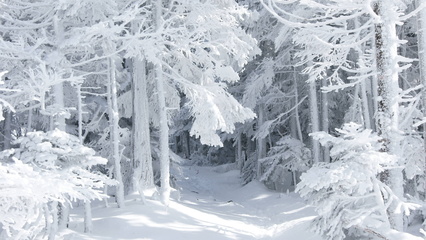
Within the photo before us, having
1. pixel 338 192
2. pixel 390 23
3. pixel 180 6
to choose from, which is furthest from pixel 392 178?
pixel 180 6

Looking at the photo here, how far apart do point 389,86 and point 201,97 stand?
24.4 feet

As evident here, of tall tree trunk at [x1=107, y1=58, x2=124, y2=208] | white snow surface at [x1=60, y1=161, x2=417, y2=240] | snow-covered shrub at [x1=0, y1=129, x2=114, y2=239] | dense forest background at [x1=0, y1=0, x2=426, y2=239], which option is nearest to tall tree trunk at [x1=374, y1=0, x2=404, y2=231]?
dense forest background at [x1=0, y1=0, x2=426, y2=239]

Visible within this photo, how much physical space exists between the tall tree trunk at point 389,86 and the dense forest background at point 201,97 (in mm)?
19

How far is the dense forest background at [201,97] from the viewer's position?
6.36m

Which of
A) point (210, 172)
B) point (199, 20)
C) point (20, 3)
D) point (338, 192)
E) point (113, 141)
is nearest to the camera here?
point (338, 192)

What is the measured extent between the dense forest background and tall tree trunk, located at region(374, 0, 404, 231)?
2cm

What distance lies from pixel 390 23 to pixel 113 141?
8.42 m

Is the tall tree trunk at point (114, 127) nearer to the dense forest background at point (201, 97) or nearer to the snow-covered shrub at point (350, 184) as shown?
the dense forest background at point (201, 97)

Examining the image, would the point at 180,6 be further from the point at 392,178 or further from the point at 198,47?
the point at 392,178

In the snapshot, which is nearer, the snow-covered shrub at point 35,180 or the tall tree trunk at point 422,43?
the snow-covered shrub at point 35,180

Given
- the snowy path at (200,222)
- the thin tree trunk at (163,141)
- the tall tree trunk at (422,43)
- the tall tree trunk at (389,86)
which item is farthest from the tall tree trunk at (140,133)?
the tall tree trunk at (422,43)

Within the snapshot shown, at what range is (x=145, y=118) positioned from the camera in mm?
14992

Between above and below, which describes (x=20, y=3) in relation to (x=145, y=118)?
above

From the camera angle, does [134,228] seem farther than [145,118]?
No
